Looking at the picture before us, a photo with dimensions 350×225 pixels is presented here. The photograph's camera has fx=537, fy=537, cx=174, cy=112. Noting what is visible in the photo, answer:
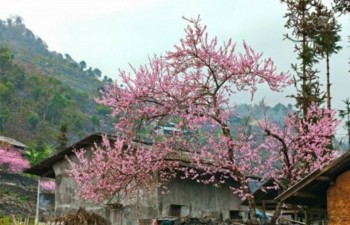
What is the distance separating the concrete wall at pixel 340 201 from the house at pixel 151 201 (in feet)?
29.3

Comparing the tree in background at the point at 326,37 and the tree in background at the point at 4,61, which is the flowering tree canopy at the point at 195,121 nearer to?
the tree in background at the point at 326,37

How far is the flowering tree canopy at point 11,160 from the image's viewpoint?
188ft

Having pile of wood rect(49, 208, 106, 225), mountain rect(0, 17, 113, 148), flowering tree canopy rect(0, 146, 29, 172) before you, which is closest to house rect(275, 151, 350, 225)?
pile of wood rect(49, 208, 106, 225)

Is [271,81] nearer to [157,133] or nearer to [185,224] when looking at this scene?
[157,133]

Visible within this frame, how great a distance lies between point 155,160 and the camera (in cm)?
1661

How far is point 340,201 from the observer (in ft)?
43.8

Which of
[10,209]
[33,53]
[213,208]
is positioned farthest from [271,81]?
[33,53]

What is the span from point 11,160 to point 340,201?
49.1 meters

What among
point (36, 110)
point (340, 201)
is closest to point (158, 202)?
point (340, 201)

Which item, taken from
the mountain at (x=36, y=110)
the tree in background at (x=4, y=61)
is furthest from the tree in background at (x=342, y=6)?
the tree in background at (x=4, y=61)

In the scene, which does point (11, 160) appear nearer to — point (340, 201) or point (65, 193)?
point (65, 193)

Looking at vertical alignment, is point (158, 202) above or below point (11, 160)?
below

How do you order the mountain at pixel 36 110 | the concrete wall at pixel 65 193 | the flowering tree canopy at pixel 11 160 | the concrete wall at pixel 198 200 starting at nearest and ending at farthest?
the concrete wall at pixel 198 200 → the concrete wall at pixel 65 193 → the flowering tree canopy at pixel 11 160 → the mountain at pixel 36 110

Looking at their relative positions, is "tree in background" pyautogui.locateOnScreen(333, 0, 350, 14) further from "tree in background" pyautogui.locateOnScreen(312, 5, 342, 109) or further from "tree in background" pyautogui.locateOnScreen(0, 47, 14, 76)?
"tree in background" pyautogui.locateOnScreen(0, 47, 14, 76)
